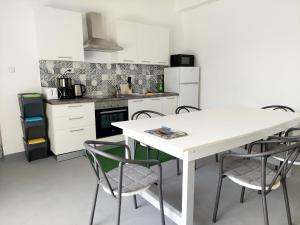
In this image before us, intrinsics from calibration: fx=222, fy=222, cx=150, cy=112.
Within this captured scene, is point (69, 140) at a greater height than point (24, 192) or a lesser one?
greater

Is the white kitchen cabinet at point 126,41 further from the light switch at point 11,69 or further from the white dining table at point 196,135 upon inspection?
the white dining table at point 196,135

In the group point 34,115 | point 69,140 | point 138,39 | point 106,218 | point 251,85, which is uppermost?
point 138,39

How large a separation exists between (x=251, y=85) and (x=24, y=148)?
3.77m

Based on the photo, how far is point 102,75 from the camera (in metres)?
3.97

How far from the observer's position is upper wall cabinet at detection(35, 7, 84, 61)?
301cm

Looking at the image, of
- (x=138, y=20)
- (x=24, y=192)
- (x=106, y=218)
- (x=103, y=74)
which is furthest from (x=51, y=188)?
(x=138, y=20)

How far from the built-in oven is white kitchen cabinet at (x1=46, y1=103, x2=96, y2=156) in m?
0.11

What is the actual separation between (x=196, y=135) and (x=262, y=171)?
496 mm

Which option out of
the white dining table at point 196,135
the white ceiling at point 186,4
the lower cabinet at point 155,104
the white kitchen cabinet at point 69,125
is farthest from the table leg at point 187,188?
the white ceiling at point 186,4

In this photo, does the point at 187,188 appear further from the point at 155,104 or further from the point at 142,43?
the point at 142,43

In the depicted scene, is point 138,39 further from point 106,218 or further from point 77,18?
point 106,218

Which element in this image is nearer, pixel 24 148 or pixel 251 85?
pixel 24 148

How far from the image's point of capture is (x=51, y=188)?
7.83 feet

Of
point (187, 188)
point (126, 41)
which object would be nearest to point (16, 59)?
point (126, 41)
